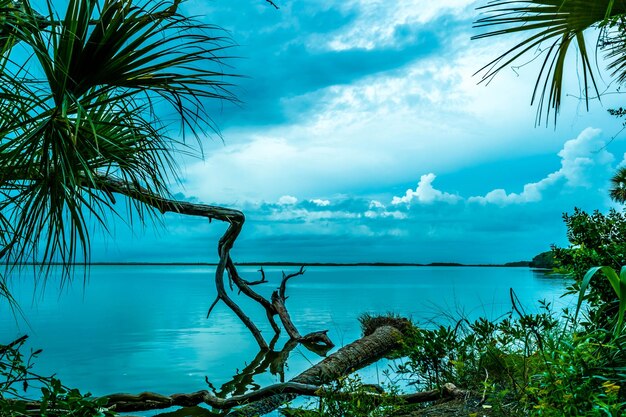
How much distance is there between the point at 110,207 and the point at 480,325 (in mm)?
3138

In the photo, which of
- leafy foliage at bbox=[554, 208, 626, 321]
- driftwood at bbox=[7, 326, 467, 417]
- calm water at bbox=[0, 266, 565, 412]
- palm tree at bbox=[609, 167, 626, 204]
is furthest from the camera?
palm tree at bbox=[609, 167, 626, 204]

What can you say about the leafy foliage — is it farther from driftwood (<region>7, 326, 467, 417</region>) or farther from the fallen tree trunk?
the fallen tree trunk

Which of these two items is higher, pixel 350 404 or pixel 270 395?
pixel 350 404

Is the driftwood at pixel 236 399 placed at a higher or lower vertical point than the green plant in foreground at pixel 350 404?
lower

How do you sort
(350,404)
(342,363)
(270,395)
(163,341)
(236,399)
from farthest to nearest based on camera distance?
(163,341), (342,363), (270,395), (236,399), (350,404)

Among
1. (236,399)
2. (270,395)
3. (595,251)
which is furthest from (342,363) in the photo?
(595,251)

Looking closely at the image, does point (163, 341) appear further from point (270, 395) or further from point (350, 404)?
point (350, 404)

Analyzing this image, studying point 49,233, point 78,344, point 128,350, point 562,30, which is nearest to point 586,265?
point 562,30

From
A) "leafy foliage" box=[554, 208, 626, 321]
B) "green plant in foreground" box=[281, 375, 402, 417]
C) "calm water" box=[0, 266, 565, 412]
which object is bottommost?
"calm water" box=[0, 266, 565, 412]

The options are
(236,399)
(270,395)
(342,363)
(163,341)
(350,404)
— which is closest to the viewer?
(350,404)

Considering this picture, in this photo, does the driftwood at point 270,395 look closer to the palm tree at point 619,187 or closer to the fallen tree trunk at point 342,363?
the fallen tree trunk at point 342,363

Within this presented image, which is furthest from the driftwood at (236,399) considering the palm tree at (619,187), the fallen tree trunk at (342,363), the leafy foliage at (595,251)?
the palm tree at (619,187)

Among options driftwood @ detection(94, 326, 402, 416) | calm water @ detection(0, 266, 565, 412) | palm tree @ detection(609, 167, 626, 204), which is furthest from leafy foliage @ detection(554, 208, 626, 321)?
palm tree @ detection(609, 167, 626, 204)

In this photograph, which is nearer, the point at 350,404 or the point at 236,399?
the point at 350,404
